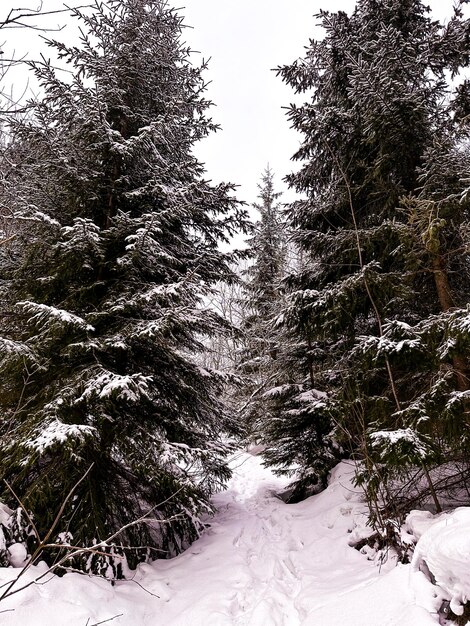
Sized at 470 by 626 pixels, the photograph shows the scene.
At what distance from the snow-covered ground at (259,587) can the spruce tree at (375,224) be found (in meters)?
1.13

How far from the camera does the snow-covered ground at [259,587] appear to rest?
10.0 ft

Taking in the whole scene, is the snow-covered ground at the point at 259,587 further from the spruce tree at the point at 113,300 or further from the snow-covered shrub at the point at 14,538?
the spruce tree at the point at 113,300

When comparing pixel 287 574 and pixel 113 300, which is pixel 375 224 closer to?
pixel 113 300

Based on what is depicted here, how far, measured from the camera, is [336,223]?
298 inches

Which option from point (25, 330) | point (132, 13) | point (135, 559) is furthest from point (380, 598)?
point (132, 13)

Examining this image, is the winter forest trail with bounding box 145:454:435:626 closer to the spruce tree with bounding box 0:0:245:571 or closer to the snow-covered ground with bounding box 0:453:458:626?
the snow-covered ground with bounding box 0:453:458:626

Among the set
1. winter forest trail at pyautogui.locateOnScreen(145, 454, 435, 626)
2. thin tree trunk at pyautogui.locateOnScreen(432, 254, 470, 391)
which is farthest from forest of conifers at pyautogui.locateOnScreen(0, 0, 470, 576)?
winter forest trail at pyautogui.locateOnScreen(145, 454, 435, 626)

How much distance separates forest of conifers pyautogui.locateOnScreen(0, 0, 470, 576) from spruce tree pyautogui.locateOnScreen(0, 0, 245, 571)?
4 centimetres

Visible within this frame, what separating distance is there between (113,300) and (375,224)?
503cm

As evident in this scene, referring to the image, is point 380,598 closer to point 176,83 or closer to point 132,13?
point 176,83

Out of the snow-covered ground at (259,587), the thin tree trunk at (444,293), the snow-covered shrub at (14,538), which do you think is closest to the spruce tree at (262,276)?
the snow-covered ground at (259,587)

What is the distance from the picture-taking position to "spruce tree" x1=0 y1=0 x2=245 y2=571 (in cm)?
441

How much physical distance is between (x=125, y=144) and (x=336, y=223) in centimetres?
445

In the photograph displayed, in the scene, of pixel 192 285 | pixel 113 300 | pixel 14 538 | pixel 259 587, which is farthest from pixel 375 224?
pixel 14 538
